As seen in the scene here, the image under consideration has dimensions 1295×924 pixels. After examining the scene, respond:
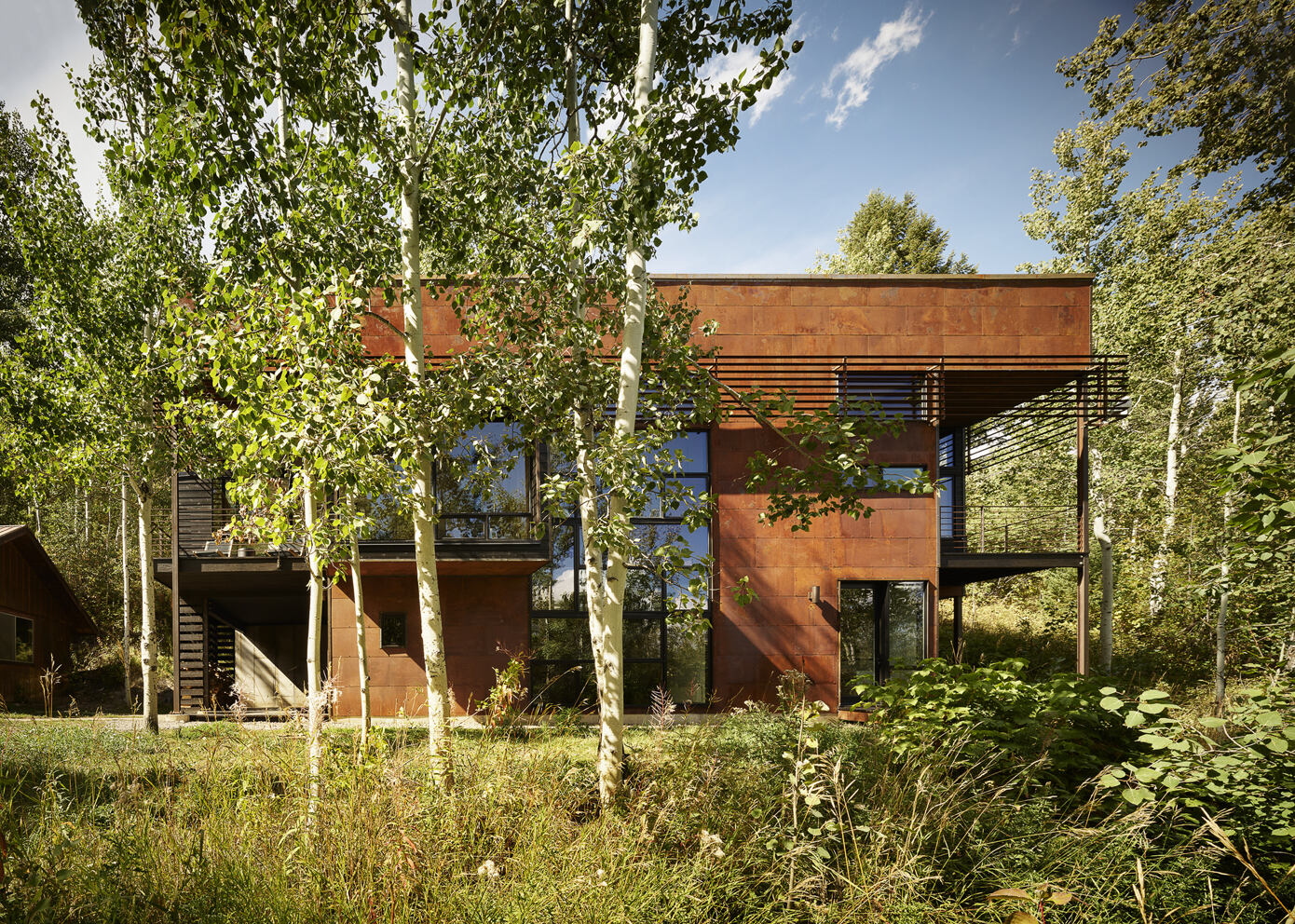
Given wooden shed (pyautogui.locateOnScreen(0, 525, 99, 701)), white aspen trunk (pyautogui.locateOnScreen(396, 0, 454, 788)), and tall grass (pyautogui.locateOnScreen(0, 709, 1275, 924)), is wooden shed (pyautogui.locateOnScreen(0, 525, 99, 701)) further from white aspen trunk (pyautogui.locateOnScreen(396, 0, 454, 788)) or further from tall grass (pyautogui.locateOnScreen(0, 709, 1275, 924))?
tall grass (pyautogui.locateOnScreen(0, 709, 1275, 924))

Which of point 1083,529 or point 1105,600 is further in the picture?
point 1105,600

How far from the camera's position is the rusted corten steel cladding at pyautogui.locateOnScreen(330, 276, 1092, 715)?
9734 mm

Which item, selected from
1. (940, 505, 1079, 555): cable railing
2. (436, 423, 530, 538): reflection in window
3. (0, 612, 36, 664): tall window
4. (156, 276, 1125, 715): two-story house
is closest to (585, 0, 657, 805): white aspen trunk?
(436, 423, 530, 538): reflection in window

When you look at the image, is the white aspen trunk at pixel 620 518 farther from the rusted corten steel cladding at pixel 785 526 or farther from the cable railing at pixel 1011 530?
the cable railing at pixel 1011 530

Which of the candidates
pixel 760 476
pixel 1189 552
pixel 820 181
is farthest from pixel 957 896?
pixel 1189 552

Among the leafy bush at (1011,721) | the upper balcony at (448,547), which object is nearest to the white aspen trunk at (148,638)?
the upper balcony at (448,547)

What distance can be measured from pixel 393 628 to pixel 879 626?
308 inches

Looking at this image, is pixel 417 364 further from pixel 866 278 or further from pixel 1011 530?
pixel 1011 530

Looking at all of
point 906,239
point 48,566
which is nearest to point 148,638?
point 48,566

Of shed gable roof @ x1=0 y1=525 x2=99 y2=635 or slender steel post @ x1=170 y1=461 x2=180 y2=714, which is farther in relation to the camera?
shed gable roof @ x1=0 y1=525 x2=99 y2=635

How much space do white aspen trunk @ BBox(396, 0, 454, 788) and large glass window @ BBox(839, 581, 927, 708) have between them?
7462mm

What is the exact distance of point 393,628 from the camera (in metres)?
9.83

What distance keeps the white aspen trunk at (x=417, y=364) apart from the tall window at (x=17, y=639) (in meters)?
14.3

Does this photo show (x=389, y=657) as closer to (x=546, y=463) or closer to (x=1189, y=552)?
(x=546, y=463)
